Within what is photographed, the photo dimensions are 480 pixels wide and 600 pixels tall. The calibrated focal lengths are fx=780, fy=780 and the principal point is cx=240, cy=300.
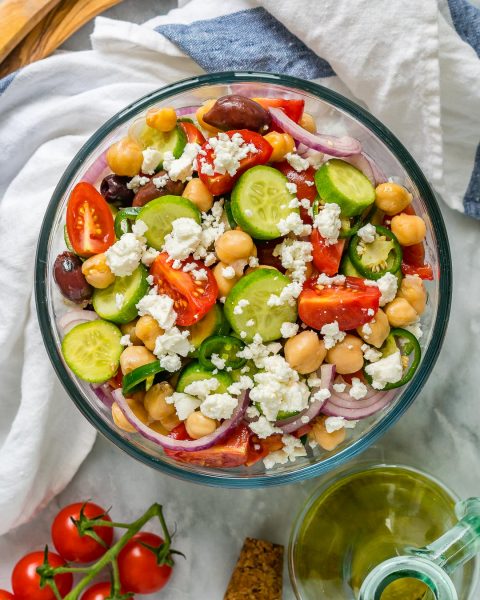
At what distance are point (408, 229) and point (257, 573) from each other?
0.99 metres

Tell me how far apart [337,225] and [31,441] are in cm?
101

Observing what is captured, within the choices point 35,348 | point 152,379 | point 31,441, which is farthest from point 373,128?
point 31,441

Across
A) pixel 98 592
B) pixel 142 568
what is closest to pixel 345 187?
pixel 142 568

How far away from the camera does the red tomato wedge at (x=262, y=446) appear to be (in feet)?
5.60

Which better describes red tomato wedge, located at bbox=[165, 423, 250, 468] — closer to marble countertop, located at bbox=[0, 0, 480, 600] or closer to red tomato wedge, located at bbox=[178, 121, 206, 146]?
marble countertop, located at bbox=[0, 0, 480, 600]

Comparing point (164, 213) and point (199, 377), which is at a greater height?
point (164, 213)

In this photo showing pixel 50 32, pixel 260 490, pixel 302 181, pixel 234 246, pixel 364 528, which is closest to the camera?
pixel 234 246

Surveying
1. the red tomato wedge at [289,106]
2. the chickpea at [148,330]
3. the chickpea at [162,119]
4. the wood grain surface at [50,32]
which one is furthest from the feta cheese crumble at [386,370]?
the wood grain surface at [50,32]

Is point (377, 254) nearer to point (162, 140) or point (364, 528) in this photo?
point (162, 140)

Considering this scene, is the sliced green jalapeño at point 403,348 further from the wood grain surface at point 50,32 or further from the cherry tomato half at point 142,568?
the wood grain surface at point 50,32

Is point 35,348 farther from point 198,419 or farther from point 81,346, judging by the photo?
point 198,419

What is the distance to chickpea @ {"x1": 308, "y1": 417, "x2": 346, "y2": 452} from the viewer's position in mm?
1703

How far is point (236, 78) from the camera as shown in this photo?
1.83m

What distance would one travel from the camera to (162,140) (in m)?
1.71
